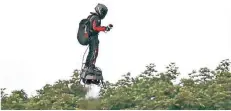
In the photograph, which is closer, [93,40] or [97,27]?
[97,27]

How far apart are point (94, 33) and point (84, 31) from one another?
6.5 inches

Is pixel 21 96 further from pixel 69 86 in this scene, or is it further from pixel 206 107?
pixel 206 107

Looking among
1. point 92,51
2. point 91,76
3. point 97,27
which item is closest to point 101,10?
point 97,27

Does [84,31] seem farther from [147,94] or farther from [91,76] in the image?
[147,94]

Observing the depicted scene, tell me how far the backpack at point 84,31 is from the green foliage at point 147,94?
1091mm

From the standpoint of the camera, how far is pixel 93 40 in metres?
10.8

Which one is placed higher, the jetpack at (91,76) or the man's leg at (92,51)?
the man's leg at (92,51)

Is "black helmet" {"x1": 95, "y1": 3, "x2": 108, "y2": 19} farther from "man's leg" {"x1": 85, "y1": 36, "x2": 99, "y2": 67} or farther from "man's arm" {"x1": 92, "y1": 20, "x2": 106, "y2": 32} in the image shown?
"man's leg" {"x1": 85, "y1": 36, "x2": 99, "y2": 67}

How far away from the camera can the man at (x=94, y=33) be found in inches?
422

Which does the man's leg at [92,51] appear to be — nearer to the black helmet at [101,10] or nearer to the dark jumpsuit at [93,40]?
the dark jumpsuit at [93,40]

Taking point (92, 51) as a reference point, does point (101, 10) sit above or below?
above

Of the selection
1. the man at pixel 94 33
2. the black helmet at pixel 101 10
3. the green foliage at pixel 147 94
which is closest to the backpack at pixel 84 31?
the man at pixel 94 33

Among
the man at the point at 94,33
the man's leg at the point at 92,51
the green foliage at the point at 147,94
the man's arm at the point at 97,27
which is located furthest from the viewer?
the green foliage at the point at 147,94

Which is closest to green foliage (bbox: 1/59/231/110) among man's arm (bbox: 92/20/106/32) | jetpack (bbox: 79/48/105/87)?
jetpack (bbox: 79/48/105/87)
